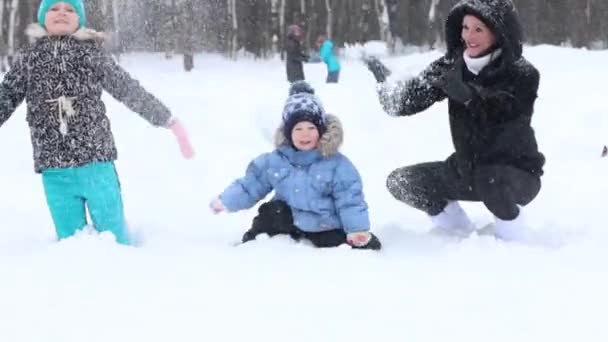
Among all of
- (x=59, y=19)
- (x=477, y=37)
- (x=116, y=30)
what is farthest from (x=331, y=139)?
(x=116, y=30)

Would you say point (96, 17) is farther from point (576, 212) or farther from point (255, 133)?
point (576, 212)

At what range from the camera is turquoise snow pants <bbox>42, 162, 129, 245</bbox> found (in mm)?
3629

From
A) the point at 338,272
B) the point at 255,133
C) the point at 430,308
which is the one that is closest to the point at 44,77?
the point at 338,272

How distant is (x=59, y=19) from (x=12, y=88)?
40 centimetres

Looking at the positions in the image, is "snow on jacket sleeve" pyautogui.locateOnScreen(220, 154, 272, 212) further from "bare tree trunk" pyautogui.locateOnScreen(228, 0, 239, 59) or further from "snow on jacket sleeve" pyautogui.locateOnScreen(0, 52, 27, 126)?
"bare tree trunk" pyautogui.locateOnScreen(228, 0, 239, 59)

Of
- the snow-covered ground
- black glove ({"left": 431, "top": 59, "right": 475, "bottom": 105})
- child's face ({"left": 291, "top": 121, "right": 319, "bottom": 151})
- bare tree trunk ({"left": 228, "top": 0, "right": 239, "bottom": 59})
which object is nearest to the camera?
the snow-covered ground

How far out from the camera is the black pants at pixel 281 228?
11.7 feet

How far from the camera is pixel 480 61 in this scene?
3.58 m

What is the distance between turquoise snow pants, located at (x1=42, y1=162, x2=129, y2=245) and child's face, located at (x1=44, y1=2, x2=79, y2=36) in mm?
647

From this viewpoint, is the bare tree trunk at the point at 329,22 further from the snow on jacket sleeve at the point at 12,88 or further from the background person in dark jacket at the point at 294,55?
the snow on jacket sleeve at the point at 12,88

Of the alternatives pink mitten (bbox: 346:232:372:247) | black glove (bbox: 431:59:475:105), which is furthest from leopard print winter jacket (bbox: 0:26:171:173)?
black glove (bbox: 431:59:475:105)

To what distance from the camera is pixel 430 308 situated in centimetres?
239

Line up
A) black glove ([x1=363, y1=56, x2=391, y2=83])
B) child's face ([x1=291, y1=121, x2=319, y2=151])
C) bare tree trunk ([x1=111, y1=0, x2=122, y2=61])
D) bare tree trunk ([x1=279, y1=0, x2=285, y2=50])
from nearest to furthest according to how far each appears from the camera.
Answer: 1. child's face ([x1=291, y1=121, x2=319, y2=151])
2. black glove ([x1=363, y1=56, x2=391, y2=83])
3. bare tree trunk ([x1=111, y1=0, x2=122, y2=61])
4. bare tree trunk ([x1=279, y1=0, x2=285, y2=50])

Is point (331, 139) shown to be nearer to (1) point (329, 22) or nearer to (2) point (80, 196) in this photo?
(2) point (80, 196)
